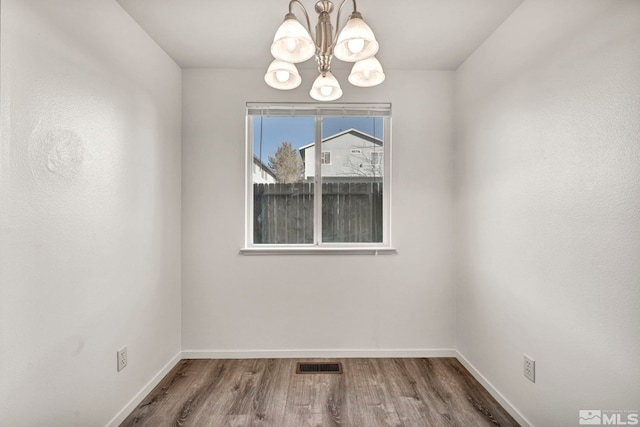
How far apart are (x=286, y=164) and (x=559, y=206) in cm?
206

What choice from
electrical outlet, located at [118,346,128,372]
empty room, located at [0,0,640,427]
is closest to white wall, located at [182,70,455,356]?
empty room, located at [0,0,640,427]

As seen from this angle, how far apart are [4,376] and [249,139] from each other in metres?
2.20

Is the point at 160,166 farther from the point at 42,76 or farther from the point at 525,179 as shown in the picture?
the point at 525,179

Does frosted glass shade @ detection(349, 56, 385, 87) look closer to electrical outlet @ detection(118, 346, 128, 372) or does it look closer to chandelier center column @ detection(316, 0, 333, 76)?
chandelier center column @ detection(316, 0, 333, 76)

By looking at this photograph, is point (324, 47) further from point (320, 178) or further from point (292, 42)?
point (320, 178)

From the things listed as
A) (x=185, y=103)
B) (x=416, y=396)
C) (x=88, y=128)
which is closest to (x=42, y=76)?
(x=88, y=128)

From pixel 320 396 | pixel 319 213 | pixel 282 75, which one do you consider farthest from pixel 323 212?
pixel 282 75

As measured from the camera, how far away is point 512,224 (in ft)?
6.80

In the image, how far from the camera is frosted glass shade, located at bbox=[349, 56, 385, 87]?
149 cm

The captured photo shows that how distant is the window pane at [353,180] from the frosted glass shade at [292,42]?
1.69 meters

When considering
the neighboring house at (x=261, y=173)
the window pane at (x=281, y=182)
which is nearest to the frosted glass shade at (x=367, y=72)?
the window pane at (x=281, y=182)

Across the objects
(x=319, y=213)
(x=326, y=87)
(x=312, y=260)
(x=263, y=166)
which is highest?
(x=326, y=87)

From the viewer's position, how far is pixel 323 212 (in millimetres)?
3020

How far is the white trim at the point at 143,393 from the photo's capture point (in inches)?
77.4
